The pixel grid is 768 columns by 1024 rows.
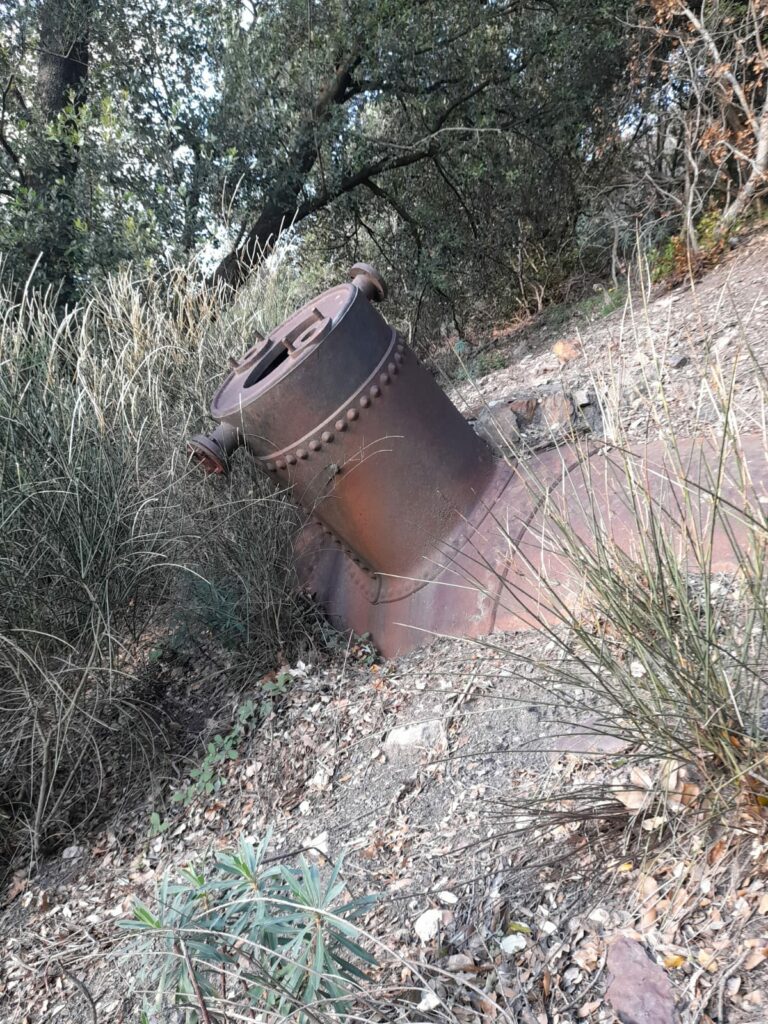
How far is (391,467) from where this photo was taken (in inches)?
95.5

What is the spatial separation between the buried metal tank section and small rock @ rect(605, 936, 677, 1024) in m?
1.05

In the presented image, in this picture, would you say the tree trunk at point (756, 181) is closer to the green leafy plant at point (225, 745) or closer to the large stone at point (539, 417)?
the large stone at point (539, 417)

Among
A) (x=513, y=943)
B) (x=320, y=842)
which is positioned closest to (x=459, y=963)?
(x=513, y=943)

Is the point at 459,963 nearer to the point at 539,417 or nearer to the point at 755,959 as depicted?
the point at 755,959

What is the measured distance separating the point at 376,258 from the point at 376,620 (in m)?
5.88

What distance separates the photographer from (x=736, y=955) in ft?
3.67

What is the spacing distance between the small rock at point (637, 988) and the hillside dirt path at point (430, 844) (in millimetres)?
23

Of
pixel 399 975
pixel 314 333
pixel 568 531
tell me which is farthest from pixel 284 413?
pixel 399 975

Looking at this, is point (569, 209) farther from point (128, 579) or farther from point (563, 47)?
point (128, 579)

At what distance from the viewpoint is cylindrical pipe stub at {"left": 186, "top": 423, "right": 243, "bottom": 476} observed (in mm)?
2361

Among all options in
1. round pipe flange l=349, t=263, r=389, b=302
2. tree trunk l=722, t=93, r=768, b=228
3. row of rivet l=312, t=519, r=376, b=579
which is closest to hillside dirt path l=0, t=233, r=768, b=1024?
row of rivet l=312, t=519, r=376, b=579

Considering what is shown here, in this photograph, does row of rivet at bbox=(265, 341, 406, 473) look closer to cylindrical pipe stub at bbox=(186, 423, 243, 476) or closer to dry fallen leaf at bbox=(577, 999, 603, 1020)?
cylindrical pipe stub at bbox=(186, 423, 243, 476)

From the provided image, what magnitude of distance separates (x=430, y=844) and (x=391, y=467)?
1.21 meters

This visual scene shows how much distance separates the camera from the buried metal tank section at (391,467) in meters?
2.29
